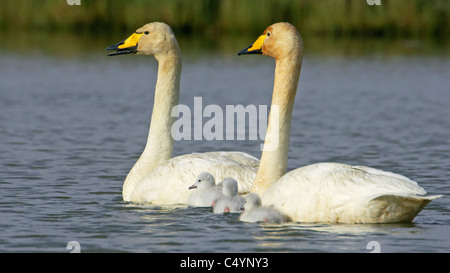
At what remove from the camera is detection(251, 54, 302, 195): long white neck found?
10492 mm

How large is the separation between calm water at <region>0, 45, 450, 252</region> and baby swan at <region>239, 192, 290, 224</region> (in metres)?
0.10

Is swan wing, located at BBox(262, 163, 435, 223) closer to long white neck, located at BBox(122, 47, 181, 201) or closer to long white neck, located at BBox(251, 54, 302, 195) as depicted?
long white neck, located at BBox(251, 54, 302, 195)

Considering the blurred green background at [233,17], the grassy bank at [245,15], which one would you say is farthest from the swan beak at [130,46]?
the grassy bank at [245,15]

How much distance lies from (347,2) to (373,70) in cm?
655

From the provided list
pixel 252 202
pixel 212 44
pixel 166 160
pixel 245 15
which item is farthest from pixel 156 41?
pixel 212 44

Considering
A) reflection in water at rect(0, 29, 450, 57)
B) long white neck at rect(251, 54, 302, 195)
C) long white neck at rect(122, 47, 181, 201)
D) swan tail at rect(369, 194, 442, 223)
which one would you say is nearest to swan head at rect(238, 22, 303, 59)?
long white neck at rect(251, 54, 302, 195)

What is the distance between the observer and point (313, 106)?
22406 mm

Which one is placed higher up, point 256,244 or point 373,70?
point 256,244

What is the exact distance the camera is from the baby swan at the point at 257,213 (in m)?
9.87

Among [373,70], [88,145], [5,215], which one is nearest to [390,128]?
[88,145]

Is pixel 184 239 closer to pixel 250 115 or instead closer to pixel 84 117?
pixel 84 117

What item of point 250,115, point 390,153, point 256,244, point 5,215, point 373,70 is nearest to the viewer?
point 256,244

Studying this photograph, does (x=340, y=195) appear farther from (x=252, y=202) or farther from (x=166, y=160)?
(x=166, y=160)

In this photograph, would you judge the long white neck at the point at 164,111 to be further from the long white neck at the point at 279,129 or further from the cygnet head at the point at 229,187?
the long white neck at the point at 279,129
